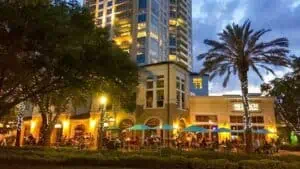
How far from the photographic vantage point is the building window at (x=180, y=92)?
3730 centimetres

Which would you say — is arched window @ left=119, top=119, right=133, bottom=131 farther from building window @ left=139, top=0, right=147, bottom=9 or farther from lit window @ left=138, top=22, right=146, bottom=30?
building window @ left=139, top=0, right=147, bottom=9

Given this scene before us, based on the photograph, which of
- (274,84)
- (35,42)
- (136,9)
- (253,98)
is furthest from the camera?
(136,9)

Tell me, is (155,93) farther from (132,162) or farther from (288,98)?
(288,98)

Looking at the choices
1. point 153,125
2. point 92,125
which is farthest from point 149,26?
point 153,125

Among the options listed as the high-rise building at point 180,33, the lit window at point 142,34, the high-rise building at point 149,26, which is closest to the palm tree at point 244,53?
the high-rise building at point 149,26

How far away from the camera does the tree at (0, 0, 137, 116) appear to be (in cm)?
1358

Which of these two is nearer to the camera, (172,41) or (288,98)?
(288,98)

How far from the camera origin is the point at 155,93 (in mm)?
36719

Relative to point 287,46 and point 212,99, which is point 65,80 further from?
point 212,99

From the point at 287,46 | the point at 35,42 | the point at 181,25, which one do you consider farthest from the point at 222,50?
the point at 181,25

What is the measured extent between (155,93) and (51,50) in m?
23.1

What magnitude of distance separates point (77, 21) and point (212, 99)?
87.0 feet

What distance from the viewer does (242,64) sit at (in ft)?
96.0

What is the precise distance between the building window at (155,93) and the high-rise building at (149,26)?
47.2 metres
